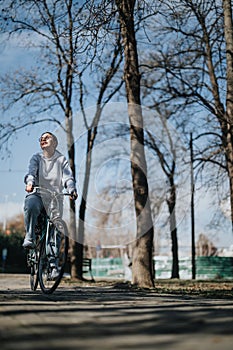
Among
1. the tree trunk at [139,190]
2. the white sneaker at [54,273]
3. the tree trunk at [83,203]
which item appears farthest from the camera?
the tree trunk at [83,203]

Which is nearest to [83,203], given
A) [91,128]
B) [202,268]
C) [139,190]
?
[91,128]

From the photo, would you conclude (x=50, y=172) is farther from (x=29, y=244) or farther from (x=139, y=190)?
(x=139, y=190)

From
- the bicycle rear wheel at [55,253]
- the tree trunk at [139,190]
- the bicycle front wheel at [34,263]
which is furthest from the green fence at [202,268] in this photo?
the bicycle rear wheel at [55,253]

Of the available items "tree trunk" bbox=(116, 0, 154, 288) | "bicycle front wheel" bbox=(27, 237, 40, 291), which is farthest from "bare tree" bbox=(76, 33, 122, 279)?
"bicycle front wheel" bbox=(27, 237, 40, 291)

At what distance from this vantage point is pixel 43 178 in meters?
7.62

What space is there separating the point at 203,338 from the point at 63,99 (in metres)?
20.7

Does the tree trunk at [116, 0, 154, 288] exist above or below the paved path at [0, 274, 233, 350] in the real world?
above

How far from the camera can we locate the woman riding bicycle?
7504 mm

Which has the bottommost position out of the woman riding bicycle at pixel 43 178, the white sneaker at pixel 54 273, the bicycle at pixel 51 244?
the white sneaker at pixel 54 273

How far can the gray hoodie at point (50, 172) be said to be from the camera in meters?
7.59

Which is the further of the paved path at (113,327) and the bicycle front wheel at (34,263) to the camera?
the bicycle front wheel at (34,263)

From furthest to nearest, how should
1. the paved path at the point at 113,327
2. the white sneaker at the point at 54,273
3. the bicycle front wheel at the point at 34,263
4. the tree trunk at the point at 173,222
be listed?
A: the tree trunk at the point at 173,222, the bicycle front wheel at the point at 34,263, the white sneaker at the point at 54,273, the paved path at the point at 113,327

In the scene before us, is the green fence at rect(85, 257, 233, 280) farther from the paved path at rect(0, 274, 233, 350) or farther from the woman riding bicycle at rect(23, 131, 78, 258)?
the paved path at rect(0, 274, 233, 350)

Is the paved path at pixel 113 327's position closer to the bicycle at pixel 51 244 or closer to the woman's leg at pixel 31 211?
the bicycle at pixel 51 244
